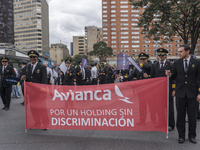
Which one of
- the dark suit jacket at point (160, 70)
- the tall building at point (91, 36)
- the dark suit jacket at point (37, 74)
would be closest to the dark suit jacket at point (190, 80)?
the dark suit jacket at point (160, 70)

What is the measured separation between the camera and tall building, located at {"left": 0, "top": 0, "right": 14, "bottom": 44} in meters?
78.7

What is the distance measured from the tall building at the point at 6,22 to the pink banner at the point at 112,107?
3396 inches

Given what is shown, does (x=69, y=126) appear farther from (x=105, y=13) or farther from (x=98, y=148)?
(x=105, y=13)

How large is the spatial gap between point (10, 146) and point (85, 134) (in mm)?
1693

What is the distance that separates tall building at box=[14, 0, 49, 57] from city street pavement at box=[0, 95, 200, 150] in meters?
121

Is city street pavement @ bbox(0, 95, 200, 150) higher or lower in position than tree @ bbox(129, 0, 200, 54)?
lower

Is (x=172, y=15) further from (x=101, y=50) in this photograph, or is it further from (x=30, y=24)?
(x=30, y=24)

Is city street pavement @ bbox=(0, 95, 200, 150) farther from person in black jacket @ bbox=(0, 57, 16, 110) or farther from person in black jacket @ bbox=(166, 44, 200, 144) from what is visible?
person in black jacket @ bbox=(0, 57, 16, 110)

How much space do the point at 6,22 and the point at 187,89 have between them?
299 ft

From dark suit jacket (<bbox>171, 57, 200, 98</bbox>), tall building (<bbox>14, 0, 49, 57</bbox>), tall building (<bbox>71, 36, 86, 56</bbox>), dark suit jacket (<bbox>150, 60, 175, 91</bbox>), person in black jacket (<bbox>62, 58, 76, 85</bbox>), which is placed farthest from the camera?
tall building (<bbox>71, 36, 86, 56</bbox>)

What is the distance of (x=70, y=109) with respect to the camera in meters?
4.20

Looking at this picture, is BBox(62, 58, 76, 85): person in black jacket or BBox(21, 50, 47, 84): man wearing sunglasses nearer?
BBox(21, 50, 47, 84): man wearing sunglasses

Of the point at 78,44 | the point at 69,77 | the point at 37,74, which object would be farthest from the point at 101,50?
the point at 78,44

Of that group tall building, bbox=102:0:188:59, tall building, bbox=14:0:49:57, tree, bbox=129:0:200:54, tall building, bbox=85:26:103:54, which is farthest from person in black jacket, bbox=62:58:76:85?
tall building, bbox=85:26:103:54
